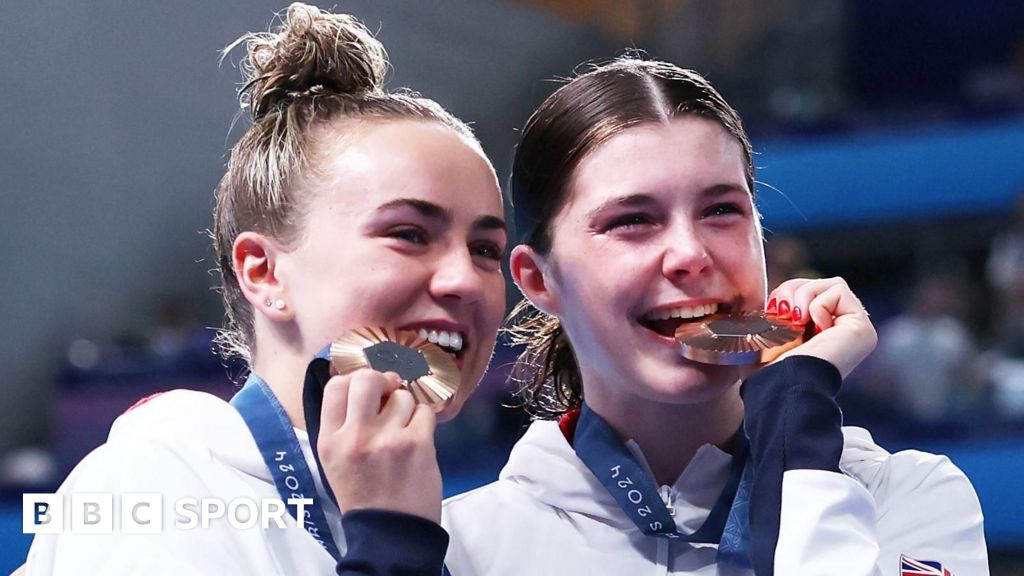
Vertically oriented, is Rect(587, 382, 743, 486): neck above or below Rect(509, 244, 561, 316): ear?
below

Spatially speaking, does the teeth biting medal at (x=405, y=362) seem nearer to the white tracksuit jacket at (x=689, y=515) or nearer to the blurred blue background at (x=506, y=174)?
the white tracksuit jacket at (x=689, y=515)

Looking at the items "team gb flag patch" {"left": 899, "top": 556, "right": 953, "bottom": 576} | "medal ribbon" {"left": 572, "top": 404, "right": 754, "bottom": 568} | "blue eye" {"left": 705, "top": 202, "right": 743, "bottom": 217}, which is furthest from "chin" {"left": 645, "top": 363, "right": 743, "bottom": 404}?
"team gb flag patch" {"left": 899, "top": 556, "right": 953, "bottom": 576}

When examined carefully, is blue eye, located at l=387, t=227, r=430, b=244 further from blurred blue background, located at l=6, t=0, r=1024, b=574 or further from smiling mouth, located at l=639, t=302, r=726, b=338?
blurred blue background, located at l=6, t=0, r=1024, b=574

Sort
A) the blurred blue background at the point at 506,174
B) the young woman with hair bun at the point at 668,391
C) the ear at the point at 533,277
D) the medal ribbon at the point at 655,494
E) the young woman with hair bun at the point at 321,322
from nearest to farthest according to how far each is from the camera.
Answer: the young woman with hair bun at the point at 321,322 → the young woman with hair bun at the point at 668,391 → the medal ribbon at the point at 655,494 → the ear at the point at 533,277 → the blurred blue background at the point at 506,174

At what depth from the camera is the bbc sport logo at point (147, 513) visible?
159cm

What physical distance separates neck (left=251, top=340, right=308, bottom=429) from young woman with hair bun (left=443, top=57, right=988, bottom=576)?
0.92 feet

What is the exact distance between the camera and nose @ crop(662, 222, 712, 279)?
1802mm

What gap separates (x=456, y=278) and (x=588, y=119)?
1.14 ft

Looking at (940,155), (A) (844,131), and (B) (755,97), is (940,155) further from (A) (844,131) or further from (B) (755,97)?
(B) (755,97)

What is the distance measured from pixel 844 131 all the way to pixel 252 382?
5.56 m

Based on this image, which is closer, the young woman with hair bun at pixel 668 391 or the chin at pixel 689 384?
the young woman with hair bun at pixel 668 391

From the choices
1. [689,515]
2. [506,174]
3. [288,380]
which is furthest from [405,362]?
[506,174]

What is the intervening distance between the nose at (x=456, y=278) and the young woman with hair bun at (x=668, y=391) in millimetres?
180

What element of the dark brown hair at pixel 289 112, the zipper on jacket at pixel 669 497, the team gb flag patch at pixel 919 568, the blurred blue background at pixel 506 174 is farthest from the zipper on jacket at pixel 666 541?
the blurred blue background at pixel 506 174
